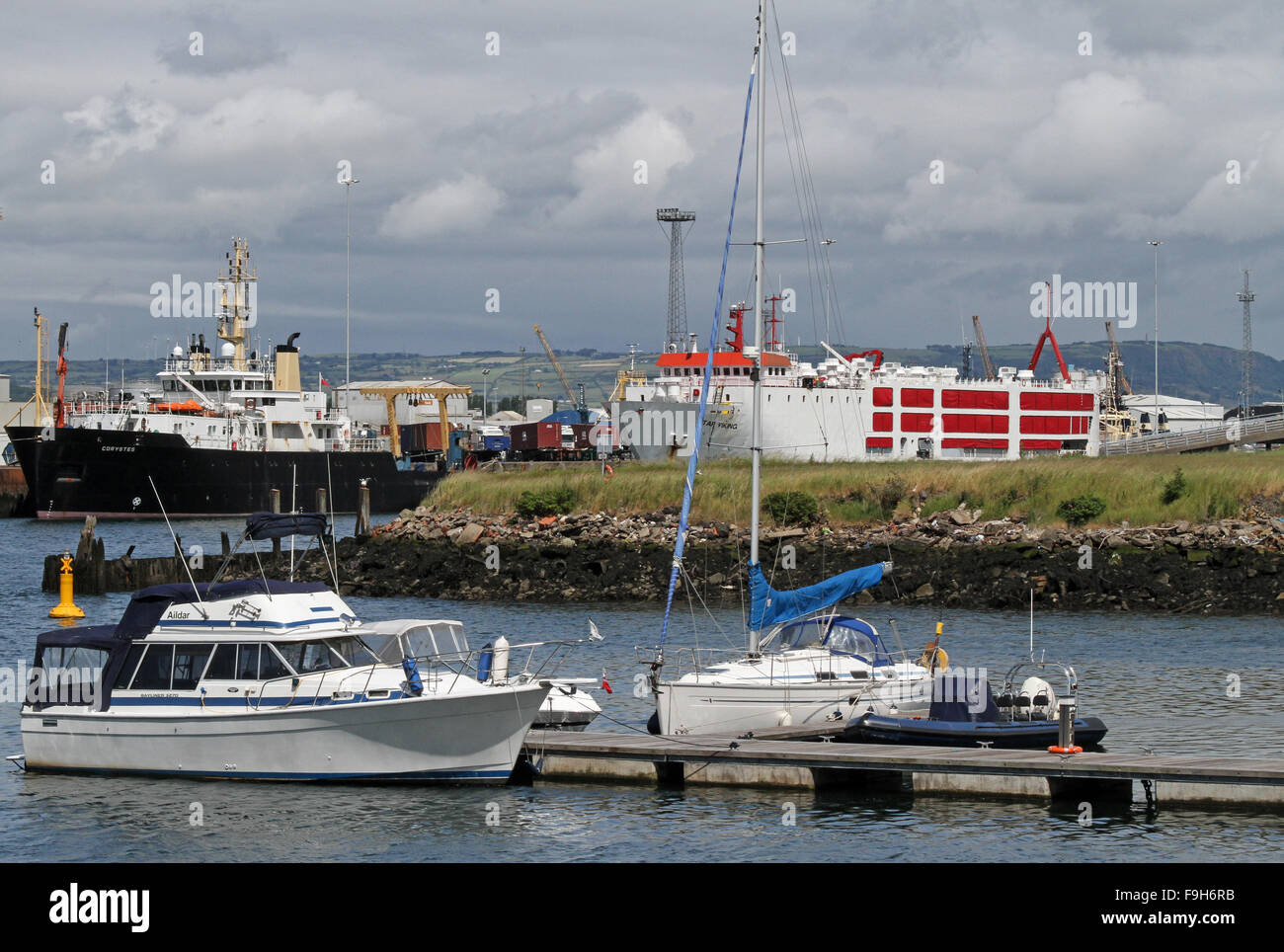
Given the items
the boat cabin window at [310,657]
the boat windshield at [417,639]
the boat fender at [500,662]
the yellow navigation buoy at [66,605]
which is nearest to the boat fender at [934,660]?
the boat fender at [500,662]

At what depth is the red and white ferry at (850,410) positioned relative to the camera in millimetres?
77125

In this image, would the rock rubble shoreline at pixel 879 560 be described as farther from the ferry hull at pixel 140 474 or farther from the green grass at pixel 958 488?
the ferry hull at pixel 140 474

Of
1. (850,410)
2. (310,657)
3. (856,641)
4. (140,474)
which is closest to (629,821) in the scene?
(310,657)

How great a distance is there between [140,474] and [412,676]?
2997 inches

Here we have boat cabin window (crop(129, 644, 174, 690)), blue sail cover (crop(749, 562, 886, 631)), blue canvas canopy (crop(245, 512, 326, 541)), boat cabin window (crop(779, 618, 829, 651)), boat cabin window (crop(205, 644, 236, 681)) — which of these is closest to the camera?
boat cabin window (crop(205, 644, 236, 681))

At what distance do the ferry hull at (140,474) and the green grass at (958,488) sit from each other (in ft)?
115

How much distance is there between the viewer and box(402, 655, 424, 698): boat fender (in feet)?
75.5

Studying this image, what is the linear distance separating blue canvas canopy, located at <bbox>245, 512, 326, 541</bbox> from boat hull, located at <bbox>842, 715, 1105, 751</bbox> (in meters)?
10.0

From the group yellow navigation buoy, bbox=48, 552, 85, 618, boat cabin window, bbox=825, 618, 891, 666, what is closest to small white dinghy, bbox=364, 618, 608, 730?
boat cabin window, bbox=825, 618, 891, 666

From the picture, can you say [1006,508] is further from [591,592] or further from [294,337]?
[294,337]

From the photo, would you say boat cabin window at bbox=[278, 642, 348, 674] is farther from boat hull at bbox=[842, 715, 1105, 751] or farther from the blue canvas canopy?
boat hull at bbox=[842, 715, 1105, 751]

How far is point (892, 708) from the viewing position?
25.7 m

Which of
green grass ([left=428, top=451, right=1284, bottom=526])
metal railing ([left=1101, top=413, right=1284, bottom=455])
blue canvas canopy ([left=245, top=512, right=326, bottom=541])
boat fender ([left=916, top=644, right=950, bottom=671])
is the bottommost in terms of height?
boat fender ([left=916, top=644, right=950, bottom=671])

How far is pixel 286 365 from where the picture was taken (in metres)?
114
